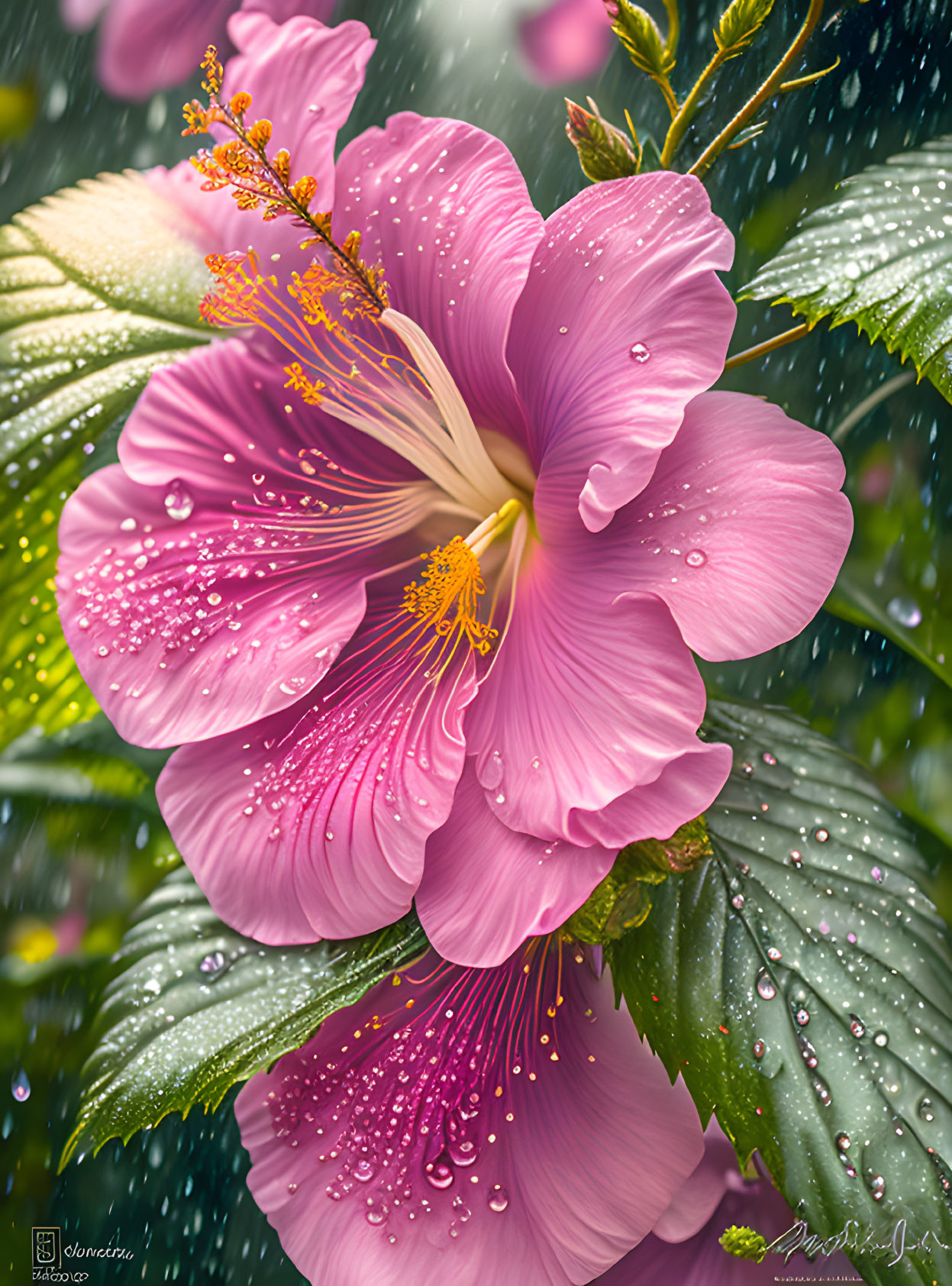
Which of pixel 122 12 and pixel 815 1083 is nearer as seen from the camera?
pixel 815 1083

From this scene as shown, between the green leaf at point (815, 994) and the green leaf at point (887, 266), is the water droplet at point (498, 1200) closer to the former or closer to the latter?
the green leaf at point (815, 994)

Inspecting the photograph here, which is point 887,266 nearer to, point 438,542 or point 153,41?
point 438,542

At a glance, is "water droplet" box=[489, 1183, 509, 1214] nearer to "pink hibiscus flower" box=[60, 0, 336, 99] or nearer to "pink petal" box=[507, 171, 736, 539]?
"pink petal" box=[507, 171, 736, 539]

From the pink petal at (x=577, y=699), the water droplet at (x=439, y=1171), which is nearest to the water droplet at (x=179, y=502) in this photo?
the pink petal at (x=577, y=699)

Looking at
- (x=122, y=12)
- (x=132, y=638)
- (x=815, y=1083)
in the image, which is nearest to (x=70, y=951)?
(x=132, y=638)

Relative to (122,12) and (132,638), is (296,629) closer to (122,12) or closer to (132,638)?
(132,638)
